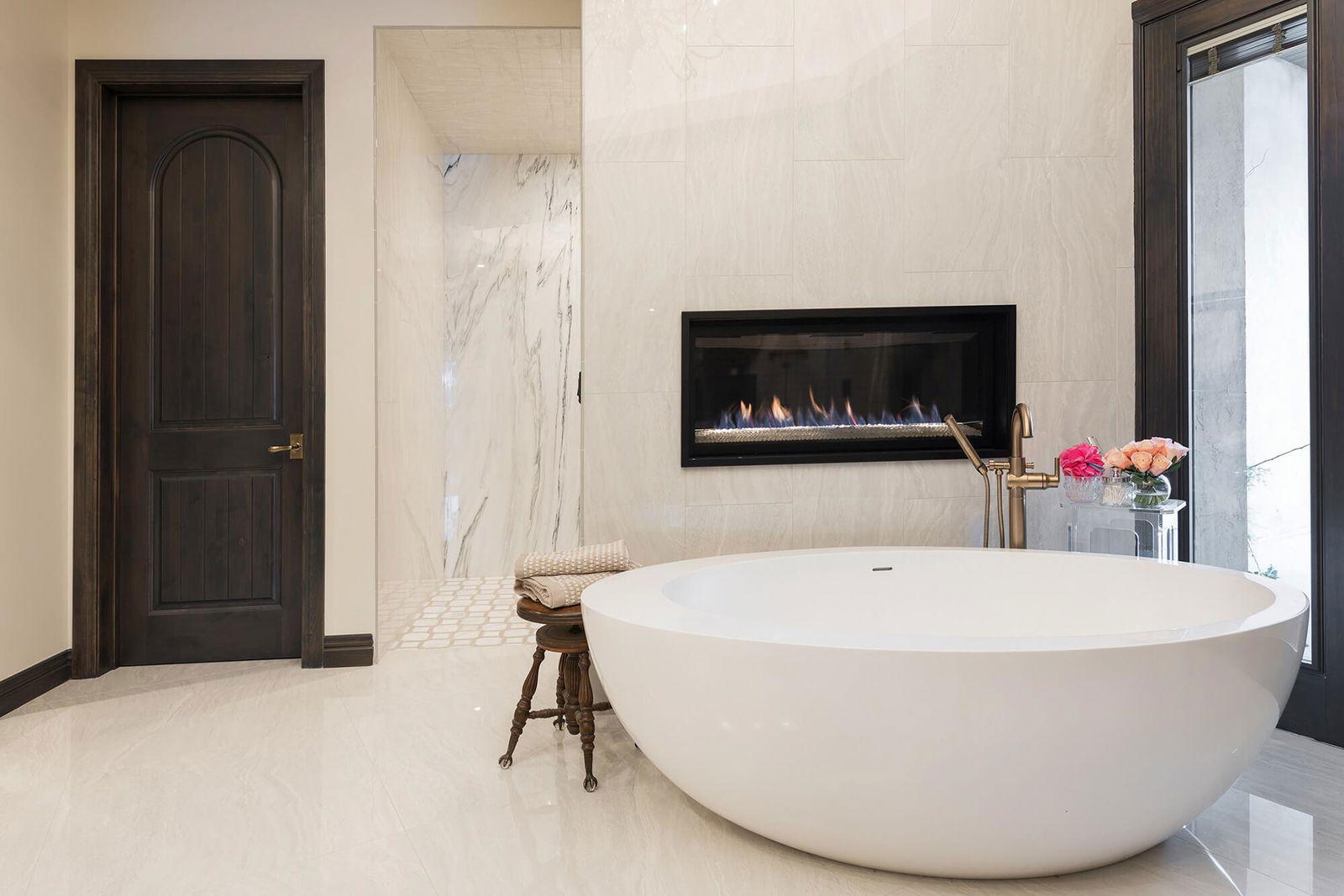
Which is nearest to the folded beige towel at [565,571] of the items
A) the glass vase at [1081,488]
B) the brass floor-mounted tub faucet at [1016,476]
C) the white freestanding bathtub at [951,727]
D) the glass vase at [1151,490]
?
the white freestanding bathtub at [951,727]

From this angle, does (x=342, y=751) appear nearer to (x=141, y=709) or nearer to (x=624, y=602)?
(x=141, y=709)

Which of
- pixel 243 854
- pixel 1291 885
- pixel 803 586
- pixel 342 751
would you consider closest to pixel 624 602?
pixel 803 586

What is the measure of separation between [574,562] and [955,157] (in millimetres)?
1853

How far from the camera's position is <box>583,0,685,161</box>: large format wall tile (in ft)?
8.59

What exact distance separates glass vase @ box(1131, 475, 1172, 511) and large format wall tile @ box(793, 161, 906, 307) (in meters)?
0.93

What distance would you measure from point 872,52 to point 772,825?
2.39 m

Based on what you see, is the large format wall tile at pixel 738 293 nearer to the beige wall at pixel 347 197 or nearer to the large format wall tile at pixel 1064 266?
the large format wall tile at pixel 1064 266

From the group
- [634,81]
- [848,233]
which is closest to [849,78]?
[848,233]

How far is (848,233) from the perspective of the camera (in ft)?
8.80

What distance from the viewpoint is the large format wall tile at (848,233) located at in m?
2.67

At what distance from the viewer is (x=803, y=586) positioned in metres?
2.25

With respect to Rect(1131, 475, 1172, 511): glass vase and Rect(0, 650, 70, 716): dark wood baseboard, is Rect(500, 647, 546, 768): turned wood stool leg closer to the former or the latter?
Rect(0, 650, 70, 716): dark wood baseboard

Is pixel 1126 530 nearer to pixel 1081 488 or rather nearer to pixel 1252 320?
pixel 1081 488

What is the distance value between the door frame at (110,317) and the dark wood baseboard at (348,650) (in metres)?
0.04
